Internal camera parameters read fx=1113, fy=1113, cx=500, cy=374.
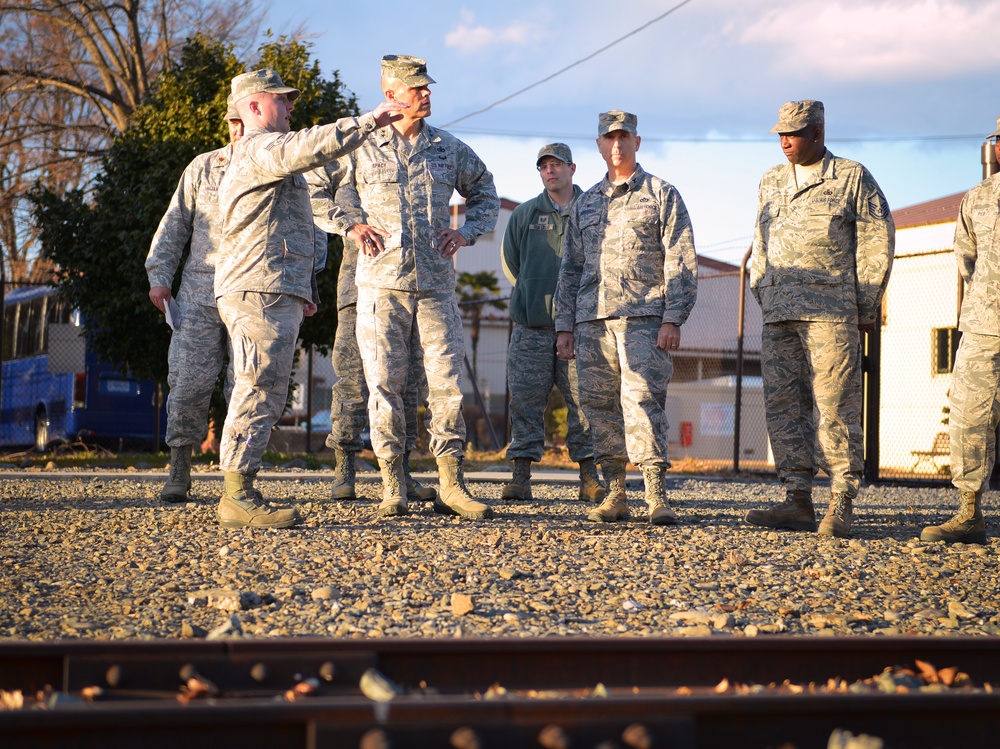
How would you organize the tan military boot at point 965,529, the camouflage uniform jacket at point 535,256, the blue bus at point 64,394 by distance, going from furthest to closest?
the blue bus at point 64,394 → the camouflage uniform jacket at point 535,256 → the tan military boot at point 965,529

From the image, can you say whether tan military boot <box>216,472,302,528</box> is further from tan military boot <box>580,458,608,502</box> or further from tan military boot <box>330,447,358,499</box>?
tan military boot <box>580,458,608,502</box>

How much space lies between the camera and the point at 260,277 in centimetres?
547

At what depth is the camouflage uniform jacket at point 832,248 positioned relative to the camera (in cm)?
584

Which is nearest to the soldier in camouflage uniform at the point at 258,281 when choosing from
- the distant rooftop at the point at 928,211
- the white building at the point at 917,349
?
the white building at the point at 917,349

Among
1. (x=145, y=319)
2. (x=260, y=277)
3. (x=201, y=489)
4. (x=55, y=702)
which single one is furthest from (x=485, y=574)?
(x=145, y=319)

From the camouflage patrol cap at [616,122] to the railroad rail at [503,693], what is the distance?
394 centimetres

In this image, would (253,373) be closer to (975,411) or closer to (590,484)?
(590,484)

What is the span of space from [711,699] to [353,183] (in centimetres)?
456

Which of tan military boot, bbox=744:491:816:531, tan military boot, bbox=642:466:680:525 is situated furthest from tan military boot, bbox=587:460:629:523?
tan military boot, bbox=744:491:816:531

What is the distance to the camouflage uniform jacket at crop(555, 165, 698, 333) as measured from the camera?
614cm

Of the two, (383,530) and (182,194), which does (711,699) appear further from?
(182,194)

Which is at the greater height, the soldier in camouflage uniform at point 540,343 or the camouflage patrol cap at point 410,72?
the camouflage patrol cap at point 410,72

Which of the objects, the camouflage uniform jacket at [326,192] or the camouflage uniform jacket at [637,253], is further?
the camouflage uniform jacket at [637,253]

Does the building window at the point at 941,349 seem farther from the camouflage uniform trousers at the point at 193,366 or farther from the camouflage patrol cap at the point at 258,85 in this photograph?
the camouflage patrol cap at the point at 258,85
